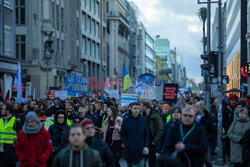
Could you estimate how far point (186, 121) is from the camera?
6914mm

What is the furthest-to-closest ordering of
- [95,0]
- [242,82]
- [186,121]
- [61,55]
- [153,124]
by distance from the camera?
[95,0] → [242,82] → [61,55] → [153,124] → [186,121]

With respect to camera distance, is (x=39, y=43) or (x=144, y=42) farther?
(x=144, y=42)

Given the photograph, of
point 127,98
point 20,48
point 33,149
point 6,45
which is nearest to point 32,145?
point 33,149

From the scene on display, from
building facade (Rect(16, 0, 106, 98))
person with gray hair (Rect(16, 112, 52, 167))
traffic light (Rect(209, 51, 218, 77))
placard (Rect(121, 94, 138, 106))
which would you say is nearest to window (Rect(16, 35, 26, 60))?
building facade (Rect(16, 0, 106, 98))

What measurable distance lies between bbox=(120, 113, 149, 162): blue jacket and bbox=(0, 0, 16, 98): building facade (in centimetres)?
2225

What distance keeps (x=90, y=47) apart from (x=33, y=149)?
188 ft

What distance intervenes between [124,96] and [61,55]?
32.6 metres

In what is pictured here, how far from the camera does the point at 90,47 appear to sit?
64.7m

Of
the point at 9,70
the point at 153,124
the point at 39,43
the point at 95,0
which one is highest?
the point at 95,0

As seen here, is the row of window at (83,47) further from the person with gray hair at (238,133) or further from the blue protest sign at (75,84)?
the person with gray hair at (238,133)

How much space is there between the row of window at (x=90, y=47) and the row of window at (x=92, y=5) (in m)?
4.07

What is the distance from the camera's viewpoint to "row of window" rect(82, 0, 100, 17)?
2444 inches

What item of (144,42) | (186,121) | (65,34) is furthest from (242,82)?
(144,42)

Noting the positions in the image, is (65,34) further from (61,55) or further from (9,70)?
(9,70)
